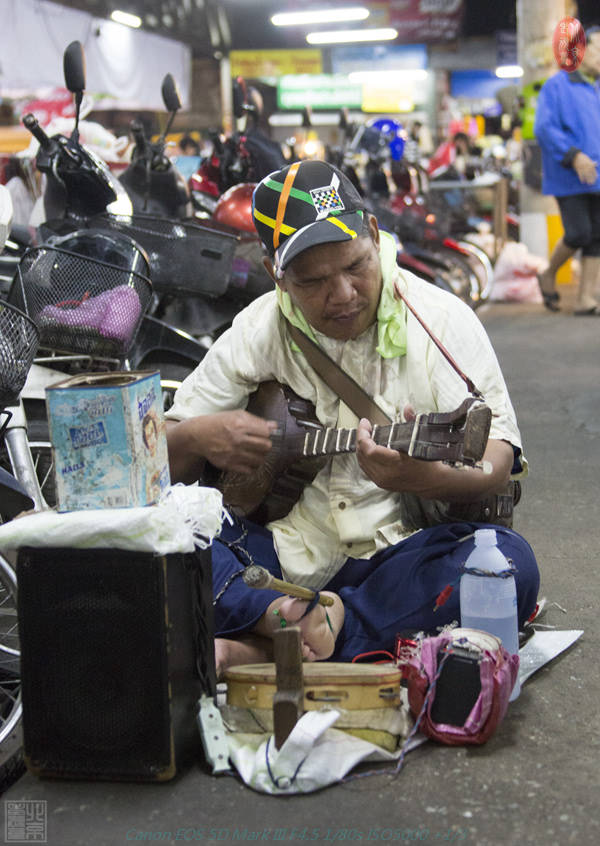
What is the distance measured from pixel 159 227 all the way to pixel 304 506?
2403mm

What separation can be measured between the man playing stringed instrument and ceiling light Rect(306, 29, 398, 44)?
28217mm

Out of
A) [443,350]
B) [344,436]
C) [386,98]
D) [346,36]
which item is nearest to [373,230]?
[443,350]

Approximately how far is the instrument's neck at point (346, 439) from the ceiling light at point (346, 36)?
2841 centimetres

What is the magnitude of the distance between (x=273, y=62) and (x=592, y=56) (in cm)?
2146

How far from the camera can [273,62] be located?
29031 millimetres

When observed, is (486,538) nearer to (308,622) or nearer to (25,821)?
(308,622)

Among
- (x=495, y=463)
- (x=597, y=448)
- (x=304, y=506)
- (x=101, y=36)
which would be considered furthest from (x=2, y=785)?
(x=101, y=36)

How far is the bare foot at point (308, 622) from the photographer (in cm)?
251

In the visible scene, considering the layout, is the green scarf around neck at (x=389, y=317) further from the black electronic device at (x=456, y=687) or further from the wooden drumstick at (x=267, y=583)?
the black electronic device at (x=456, y=687)

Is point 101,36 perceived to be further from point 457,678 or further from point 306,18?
point 457,678

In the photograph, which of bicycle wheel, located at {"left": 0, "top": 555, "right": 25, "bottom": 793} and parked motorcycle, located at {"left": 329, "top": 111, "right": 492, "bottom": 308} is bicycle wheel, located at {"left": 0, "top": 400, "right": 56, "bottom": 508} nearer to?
bicycle wheel, located at {"left": 0, "top": 555, "right": 25, "bottom": 793}

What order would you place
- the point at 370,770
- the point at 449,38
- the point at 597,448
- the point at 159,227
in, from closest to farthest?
the point at 370,770 → the point at 159,227 → the point at 597,448 → the point at 449,38

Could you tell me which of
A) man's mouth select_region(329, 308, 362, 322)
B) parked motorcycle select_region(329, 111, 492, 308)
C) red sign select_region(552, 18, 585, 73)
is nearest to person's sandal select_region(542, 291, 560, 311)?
parked motorcycle select_region(329, 111, 492, 308)

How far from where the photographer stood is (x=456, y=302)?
2664 mm
